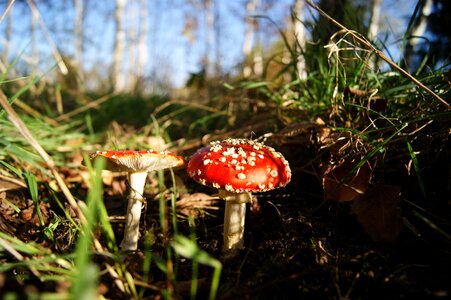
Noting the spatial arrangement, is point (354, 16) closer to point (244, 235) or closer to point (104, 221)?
point (244, 235)

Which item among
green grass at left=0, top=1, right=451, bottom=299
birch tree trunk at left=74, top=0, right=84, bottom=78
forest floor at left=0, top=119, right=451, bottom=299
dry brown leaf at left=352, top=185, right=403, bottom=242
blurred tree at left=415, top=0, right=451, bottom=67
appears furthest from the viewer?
birch tree trunk at left=74, top=0, right=84, bottom=78

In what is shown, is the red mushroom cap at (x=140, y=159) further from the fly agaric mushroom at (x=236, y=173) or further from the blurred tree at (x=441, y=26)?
the blurred tree at (x=441, y=26)

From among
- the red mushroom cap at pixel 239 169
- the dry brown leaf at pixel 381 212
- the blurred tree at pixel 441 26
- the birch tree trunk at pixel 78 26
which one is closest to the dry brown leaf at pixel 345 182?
the dry brown leaf at pixel 381 212

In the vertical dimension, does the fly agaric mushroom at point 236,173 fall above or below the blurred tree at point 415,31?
below

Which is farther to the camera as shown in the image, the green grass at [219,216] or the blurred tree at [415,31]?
the blurred tree at [415,31]

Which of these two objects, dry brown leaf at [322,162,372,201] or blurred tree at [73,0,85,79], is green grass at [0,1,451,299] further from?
blurred tree at [73,0,85,79]

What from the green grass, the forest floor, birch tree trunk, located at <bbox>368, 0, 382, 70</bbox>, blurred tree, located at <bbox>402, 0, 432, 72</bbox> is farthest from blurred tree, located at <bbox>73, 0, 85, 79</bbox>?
the forest floor

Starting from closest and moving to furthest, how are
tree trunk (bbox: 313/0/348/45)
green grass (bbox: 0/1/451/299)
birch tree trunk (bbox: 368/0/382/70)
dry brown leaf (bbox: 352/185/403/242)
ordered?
green grass (bbox: 0/1/451/299) → dry brown leaf (bbox: 352/185/403/242) → birch tree trunk (bbox: 368/0/382/70) → tree trunk (bbox: 313/0/348/45)
